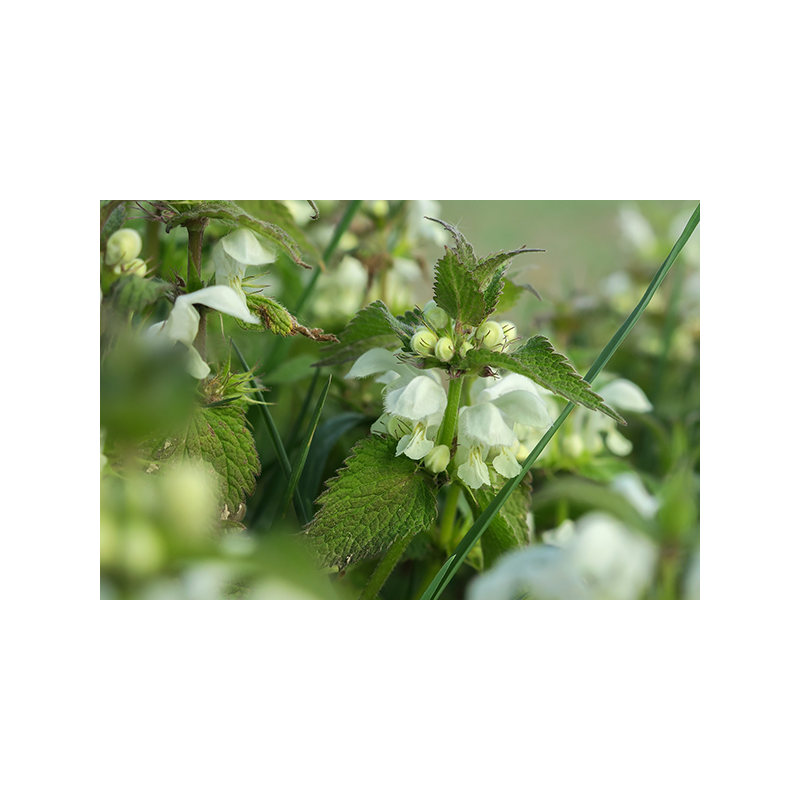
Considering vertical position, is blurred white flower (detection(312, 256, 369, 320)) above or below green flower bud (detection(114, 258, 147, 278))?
below

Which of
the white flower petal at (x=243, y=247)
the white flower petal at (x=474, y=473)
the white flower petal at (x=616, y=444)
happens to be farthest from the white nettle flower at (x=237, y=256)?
the white flower petal at (x=616, y=444)

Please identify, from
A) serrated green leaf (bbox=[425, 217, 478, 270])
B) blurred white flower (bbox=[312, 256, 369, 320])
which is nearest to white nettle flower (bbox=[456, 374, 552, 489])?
serrated green leaf (bbox=[425, 217, 478, 270])

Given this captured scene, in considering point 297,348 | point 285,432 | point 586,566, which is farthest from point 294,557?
point 297,348

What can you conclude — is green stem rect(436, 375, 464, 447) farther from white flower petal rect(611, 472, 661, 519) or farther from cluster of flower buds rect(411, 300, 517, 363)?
white flower petal rect(611, 472, 661, 519)

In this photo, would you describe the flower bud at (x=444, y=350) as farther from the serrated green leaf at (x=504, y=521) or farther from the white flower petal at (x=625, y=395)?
the white flower petal at (x=625, y=395)

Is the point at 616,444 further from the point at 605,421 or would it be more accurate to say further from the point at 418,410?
the point at 418,410
